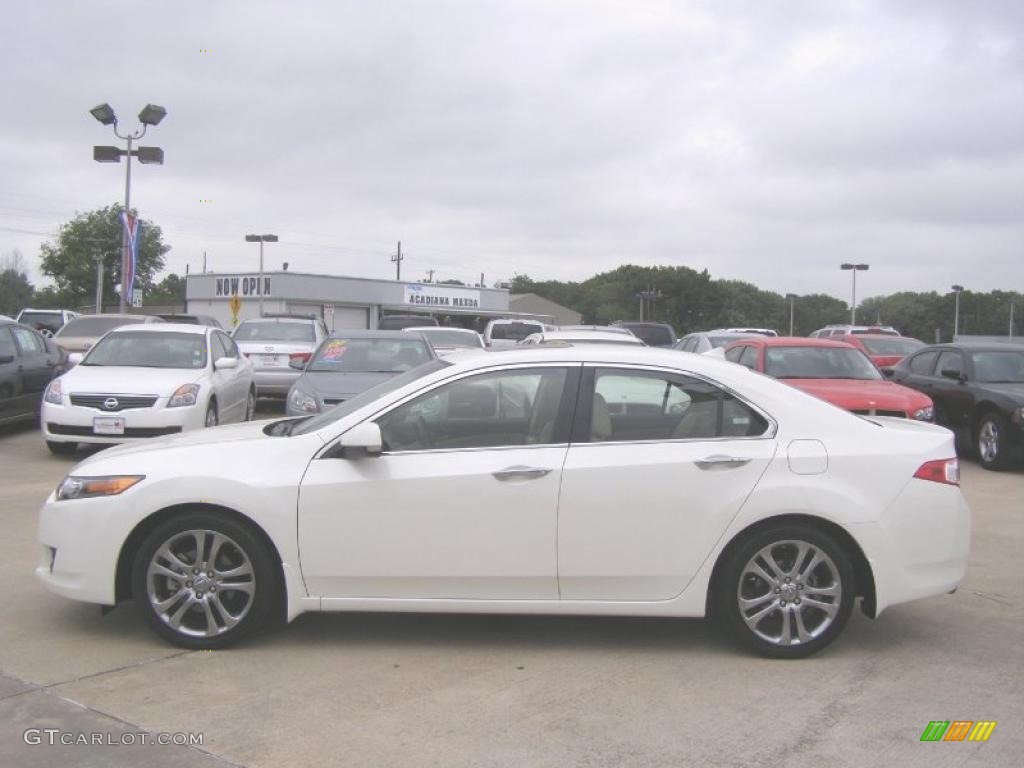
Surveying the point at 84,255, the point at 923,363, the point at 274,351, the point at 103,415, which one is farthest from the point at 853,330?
the point at 84,255

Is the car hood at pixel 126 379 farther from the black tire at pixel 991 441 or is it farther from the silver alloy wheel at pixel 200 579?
the black tire at pixel 991 441

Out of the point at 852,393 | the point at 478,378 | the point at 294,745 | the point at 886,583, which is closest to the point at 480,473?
the point at 478,378

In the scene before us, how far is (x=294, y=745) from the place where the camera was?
11.7 ft

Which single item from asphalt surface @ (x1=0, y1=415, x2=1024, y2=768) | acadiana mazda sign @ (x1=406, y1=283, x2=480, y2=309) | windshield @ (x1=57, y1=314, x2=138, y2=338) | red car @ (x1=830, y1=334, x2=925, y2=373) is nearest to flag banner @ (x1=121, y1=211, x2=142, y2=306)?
windshield @ (x1=57, y1=314, x2=138, y2=338)

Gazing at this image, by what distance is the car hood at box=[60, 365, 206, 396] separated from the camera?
10102 millimetres

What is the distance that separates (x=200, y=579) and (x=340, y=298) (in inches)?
2095

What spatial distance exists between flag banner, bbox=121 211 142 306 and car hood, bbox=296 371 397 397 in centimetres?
1422

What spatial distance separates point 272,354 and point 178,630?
38.6 feet

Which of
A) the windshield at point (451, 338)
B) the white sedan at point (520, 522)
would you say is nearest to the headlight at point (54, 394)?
the white sedan at point (520, 522)

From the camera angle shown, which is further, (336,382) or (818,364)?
(818,364)

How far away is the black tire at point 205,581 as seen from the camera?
445 cm

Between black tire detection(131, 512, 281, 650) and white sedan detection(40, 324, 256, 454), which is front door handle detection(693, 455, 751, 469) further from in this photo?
white sedan detection(40, 324, 256, 454)

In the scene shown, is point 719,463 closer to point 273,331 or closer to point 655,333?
point 273,331

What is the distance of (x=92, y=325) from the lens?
17.2 meters
